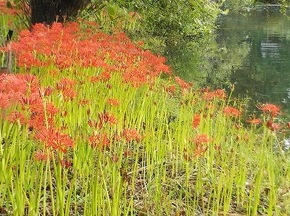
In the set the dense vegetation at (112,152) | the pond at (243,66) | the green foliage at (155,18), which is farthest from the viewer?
the pond at (243,66)

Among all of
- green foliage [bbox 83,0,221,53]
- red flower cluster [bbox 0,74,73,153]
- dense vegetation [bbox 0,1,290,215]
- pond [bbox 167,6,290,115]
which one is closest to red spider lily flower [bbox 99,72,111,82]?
dense vegetation [bbox 0,1,290,215]

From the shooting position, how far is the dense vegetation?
7.29ft

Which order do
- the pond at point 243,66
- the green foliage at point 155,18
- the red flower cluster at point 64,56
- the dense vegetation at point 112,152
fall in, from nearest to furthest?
the dense vegetation at point 112,152, the red flower cluster at point 64,56, the green foliage at point 155,18, the pond at point 243,66

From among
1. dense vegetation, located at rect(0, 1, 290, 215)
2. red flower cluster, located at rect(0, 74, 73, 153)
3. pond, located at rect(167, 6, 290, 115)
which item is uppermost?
red flower cluster, located at rect(0, 74, 73, 153)

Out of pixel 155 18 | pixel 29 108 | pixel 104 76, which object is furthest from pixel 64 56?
pixel 155 18

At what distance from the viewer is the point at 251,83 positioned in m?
10.3

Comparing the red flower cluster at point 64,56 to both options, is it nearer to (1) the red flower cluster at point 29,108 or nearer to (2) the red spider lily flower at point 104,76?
(2) the red spider lily flower at point 104,76

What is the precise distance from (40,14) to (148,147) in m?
5.14

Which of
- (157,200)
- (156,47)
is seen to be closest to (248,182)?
(157,200)

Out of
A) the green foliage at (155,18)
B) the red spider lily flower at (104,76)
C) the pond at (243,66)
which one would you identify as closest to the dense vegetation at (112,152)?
the red spider lily flower at (104,76)

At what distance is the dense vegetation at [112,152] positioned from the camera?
7.29 feet

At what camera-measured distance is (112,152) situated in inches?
139

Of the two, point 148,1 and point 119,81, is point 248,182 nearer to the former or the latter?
point 119,81

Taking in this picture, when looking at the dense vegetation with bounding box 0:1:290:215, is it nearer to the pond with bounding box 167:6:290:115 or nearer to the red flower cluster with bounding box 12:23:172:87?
the red flower cluster with bounding box 12:23:172:87
